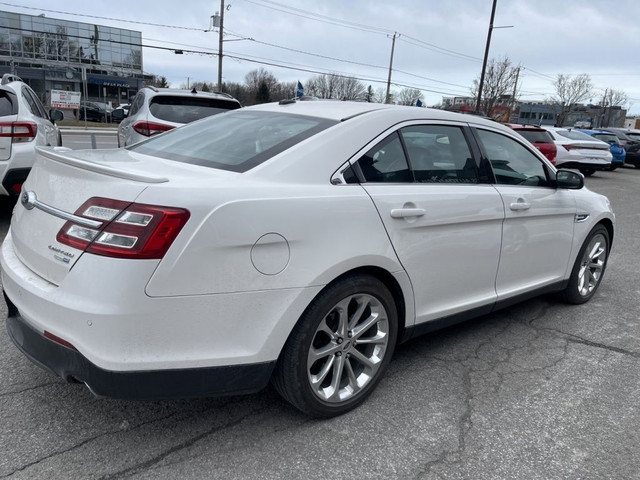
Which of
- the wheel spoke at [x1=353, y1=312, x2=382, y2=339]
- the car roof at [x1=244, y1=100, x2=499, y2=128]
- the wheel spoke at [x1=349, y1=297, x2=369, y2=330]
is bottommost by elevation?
the wheel spoke at [x1=353, y1=312, x2=382, y2=339]

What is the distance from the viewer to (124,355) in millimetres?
2023

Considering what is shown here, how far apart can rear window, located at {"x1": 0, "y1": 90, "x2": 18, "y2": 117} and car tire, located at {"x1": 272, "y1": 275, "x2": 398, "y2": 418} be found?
4846 millimetres

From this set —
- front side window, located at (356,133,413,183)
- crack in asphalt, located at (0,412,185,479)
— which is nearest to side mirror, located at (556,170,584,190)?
front side window, located at (356,133,413,183)

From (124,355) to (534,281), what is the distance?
3001 millimetres

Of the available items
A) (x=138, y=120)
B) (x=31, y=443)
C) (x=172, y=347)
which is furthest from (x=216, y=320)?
(x=138, y=120)

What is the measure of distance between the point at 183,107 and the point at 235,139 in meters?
5.38

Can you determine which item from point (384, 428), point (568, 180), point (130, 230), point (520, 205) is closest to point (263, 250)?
point (130, 230)

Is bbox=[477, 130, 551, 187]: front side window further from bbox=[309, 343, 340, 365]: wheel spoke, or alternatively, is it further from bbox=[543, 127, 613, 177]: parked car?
bbox=[543, 127, 613, 177]: parked car

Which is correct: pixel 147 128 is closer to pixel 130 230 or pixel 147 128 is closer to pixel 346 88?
pixel 130 230

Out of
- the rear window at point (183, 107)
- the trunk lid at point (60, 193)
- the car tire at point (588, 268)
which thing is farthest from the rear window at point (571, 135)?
the trunk lid at point (60, 193)

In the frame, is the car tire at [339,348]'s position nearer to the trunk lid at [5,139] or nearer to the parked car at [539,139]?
the trunk lid at [5,139]

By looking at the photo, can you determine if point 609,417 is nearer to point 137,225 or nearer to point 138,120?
point 137,225

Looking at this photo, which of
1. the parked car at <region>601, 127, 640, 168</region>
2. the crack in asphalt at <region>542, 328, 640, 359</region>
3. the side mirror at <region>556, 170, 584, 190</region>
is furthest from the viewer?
the parked car at <region>601, 127, 640, 168</region>

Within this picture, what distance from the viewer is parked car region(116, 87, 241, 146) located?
7.55m
